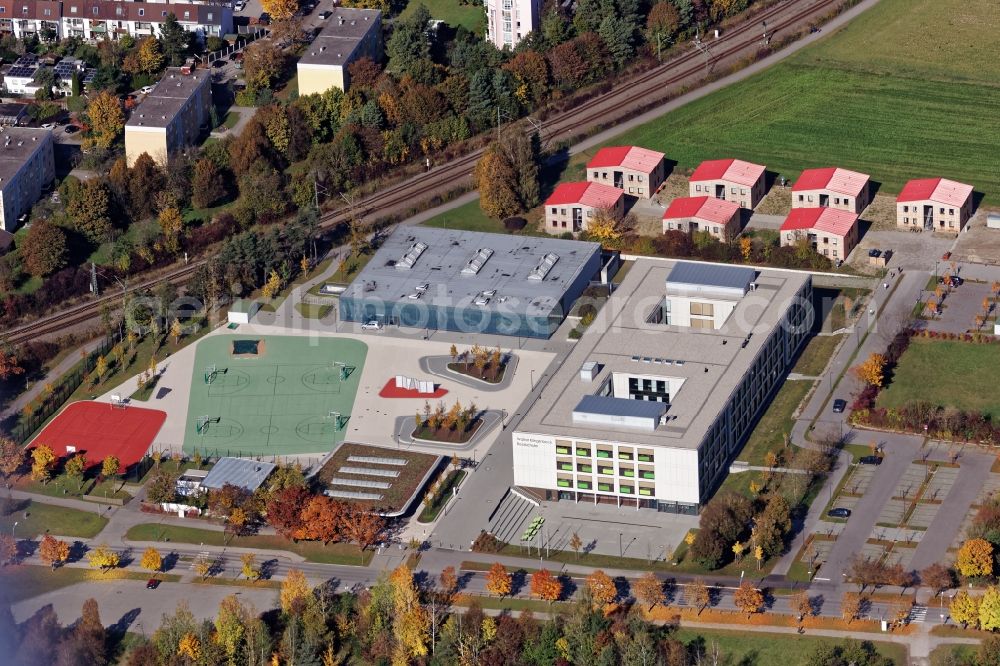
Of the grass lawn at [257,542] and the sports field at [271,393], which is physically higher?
the sports field at [271,393]

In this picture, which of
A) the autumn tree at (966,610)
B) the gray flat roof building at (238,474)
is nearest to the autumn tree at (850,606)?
the autumn tree at (966,610)

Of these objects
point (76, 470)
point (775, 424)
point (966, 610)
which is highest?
point (775, 424)

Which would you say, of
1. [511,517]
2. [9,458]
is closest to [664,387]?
[511,517]

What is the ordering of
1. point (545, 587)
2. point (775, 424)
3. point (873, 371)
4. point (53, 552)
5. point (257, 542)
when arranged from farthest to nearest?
point (873, 371), point (775, 424), point (257, 542), point (53, 552), point (545, 587)

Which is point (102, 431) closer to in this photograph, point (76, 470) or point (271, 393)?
point (76, 470)

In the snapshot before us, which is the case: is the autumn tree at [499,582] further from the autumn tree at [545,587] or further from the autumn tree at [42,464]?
the autumn tree at [42,464]

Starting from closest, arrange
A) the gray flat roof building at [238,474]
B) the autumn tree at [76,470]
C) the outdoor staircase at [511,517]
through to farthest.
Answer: the outdoor staircase at [511,517], the gray flat roof building at [238,474], the autumn tree at [76,470]

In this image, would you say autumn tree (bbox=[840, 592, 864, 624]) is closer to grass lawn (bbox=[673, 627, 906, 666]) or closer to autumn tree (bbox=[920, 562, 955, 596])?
grass lawn (bbox=[673, 627, 906, 666])
